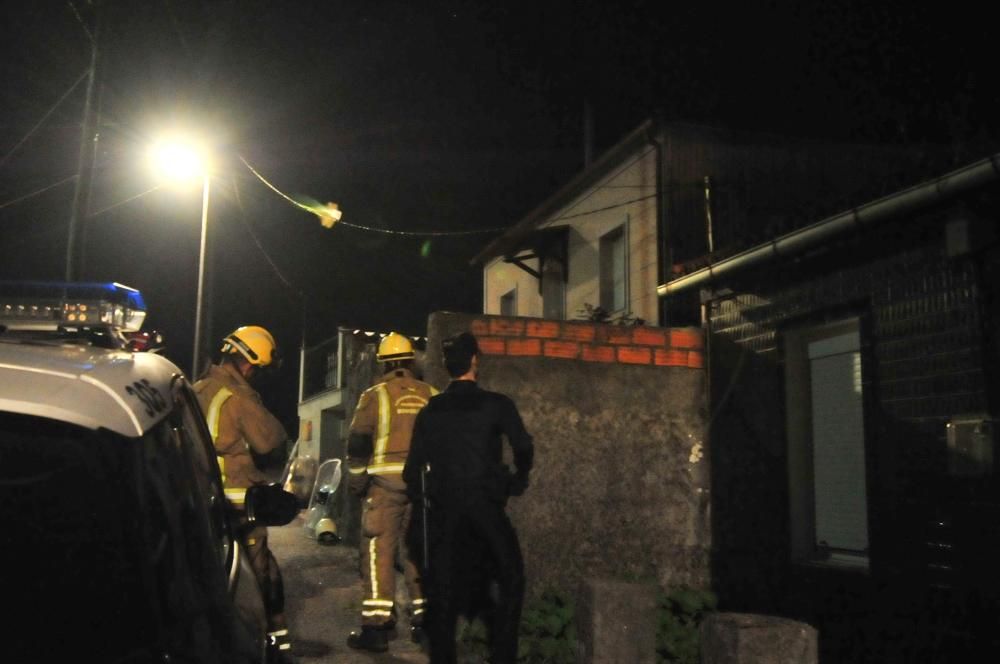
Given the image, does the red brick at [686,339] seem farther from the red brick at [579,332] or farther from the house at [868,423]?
the red brick at [579,332]

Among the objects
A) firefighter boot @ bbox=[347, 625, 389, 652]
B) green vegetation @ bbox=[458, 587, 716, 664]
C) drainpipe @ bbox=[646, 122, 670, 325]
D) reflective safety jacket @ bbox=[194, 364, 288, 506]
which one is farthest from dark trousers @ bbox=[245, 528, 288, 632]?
drainpipe @ bbox=[646, 122, 670, 325]

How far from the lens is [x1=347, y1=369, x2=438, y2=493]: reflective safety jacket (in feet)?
20.6

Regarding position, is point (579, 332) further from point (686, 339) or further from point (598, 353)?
point (686, 339)

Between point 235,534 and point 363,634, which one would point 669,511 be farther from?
point 235,534

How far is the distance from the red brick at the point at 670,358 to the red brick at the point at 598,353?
0.39 m

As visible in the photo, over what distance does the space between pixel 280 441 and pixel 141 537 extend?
3646 mm

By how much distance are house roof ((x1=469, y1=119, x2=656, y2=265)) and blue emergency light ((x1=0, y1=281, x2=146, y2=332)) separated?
40.1 ft

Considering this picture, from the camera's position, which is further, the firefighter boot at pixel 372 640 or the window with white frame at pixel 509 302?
the window with white frame at pixel 509 302

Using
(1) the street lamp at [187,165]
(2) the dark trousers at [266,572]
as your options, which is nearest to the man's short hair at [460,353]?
(2) the dark trousers at [266,572]

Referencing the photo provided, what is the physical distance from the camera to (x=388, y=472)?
20.5 feet

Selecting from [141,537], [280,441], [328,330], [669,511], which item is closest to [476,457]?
[280,441]

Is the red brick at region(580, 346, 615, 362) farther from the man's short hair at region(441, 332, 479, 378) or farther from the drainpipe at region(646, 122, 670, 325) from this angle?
the drainpipe at region(646, 122, 670, 325)

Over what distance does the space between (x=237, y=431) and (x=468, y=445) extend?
124cm

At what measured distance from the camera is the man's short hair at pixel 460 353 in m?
5.30
